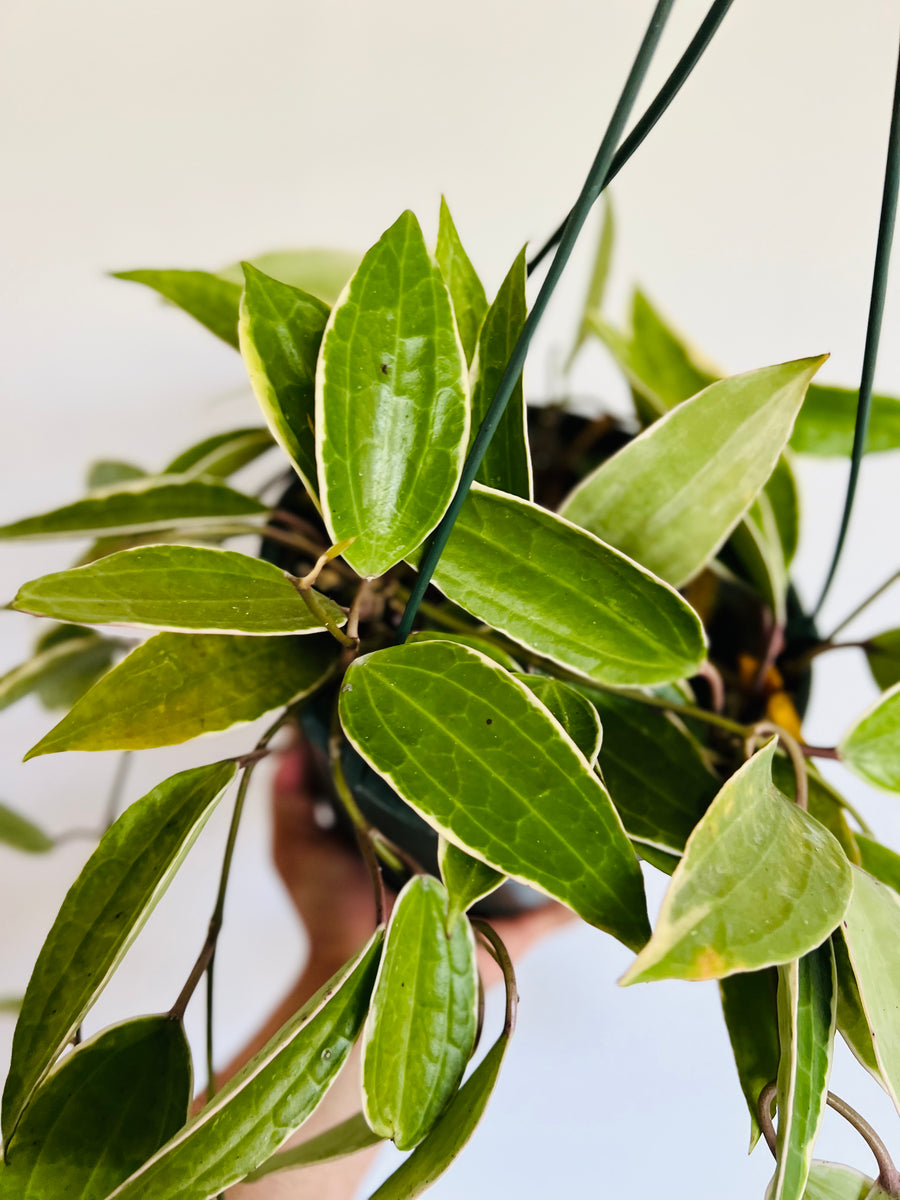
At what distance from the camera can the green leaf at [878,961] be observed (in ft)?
0.95

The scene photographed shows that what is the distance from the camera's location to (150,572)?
0.31 m

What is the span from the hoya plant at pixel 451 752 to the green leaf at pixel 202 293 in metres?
0.11

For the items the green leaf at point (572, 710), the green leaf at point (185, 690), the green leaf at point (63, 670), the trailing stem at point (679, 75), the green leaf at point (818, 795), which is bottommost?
the green leaf at point (63, 670)

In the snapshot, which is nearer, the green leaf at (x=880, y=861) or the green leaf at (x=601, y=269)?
the green leaf at (x=880, y=861)

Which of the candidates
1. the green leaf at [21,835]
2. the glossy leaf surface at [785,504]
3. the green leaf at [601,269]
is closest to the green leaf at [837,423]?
the glossy leaf surface at [785,504]

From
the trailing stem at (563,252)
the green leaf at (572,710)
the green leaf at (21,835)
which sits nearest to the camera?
the trailing stem at (563,252)

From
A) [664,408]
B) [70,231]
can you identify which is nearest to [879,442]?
[664,408]

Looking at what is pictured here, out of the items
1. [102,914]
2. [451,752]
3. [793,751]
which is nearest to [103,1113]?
[102,914]

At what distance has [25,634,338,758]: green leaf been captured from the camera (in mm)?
316

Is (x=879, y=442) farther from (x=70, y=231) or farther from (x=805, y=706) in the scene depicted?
(x=70, y=231)

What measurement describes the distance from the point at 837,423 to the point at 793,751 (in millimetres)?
223

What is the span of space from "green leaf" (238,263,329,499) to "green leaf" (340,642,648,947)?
85 millimetres

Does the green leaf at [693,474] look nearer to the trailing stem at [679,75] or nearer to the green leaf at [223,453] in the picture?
the trailing stem at [679,75]

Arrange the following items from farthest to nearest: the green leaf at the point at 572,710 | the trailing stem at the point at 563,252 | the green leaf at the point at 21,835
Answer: the green leaf at the point at 21,835 < the green leaf at the point at 572,710 < the trailing stem at the point at 563,252
